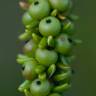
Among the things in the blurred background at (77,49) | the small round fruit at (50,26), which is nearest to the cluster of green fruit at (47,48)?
the small round fruit at (50,26)

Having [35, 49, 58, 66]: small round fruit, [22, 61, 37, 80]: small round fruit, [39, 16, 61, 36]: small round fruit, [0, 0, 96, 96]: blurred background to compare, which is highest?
[39, 16, 61, 36]: small round fruit

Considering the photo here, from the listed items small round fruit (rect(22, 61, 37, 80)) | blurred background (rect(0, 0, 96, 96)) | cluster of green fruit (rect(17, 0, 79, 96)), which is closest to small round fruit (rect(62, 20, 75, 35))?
cluster of green fruit (rect(17, 0, 79, 96))

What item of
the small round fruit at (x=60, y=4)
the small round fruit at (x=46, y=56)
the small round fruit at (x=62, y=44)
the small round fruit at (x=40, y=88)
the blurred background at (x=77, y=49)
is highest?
the small round fruit at (x=60, y=4)

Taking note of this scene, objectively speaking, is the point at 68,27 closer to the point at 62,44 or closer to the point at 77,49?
the point at 62,44

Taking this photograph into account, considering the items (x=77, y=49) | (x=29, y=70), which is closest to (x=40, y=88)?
(x=29, y=70)

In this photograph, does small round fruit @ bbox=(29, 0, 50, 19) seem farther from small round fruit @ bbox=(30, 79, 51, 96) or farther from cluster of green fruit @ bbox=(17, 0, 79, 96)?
small round fruit @ bbox=(30, 79, 51, 96)

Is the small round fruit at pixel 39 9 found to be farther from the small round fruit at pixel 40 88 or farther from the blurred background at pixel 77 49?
the blurred background at pixel 77 49
